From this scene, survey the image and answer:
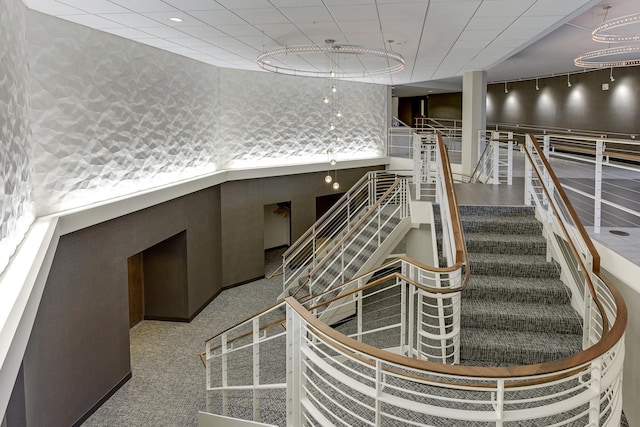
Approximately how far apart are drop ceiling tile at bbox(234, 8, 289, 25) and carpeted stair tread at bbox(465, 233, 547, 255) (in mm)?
3445

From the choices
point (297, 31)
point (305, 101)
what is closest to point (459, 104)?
point (305, 101)

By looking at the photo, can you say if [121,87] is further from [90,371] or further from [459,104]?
[459,104]

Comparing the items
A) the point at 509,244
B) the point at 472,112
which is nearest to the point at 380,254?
the point at 509,244

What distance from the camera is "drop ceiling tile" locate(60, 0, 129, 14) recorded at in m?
5.02

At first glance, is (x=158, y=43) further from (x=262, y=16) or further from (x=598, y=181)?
(x=598, y=181)

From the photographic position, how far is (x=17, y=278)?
348cm

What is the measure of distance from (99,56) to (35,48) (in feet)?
4.11

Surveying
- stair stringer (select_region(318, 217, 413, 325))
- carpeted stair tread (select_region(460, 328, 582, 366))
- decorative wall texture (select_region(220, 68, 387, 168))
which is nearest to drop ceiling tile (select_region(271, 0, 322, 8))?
carpeted stair tread (select_region(460, 328, 582, 366))

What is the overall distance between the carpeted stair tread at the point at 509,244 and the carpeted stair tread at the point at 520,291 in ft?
1.73

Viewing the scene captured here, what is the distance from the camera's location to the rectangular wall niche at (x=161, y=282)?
900cm

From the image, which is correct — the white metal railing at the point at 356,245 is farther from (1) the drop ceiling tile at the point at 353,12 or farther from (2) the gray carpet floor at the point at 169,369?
(1) the drop ceiling tile at the point at 353,12

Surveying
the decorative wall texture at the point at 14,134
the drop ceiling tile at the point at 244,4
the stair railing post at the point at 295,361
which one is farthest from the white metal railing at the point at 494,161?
the decorative wall texture at the point at 14,134

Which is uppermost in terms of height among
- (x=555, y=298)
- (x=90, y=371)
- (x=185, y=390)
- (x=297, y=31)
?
(x=297, y=31)

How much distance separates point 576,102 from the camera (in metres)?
14.8
